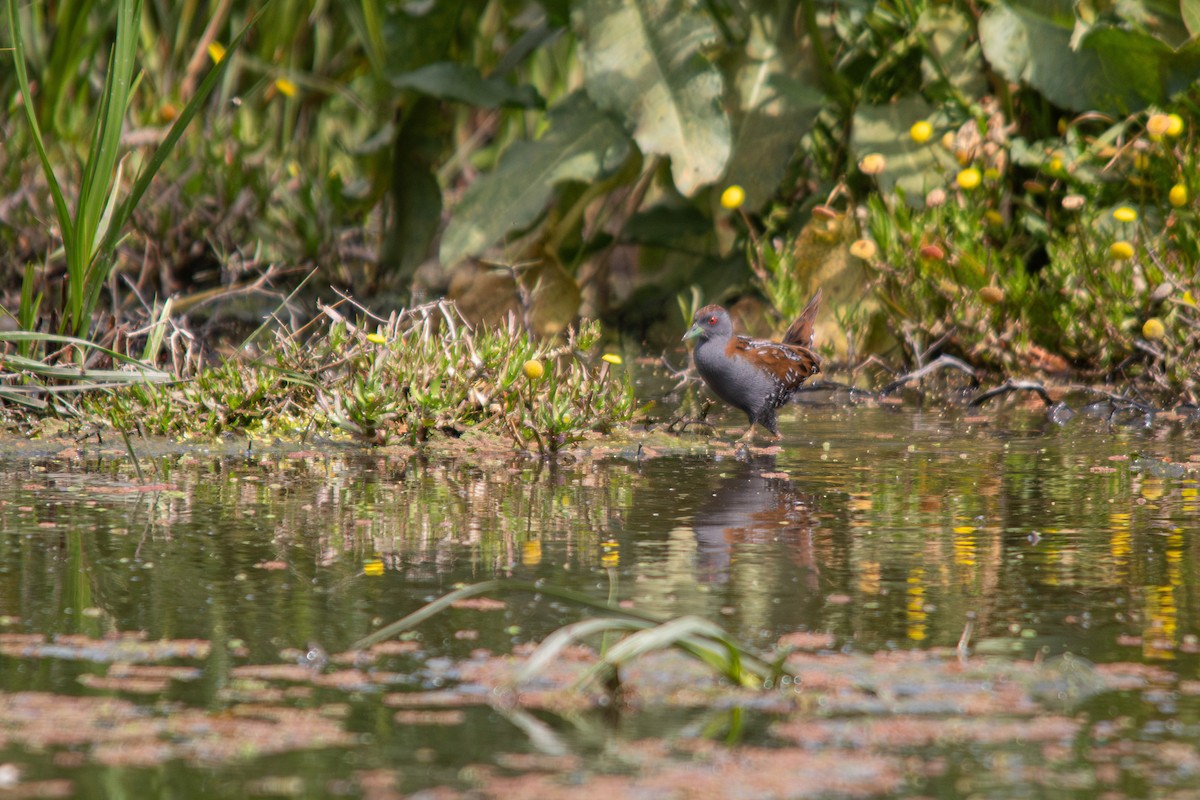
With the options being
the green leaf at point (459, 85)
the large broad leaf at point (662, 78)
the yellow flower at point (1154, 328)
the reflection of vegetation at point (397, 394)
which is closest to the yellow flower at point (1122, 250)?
the yellow flower at point (1154, 328)

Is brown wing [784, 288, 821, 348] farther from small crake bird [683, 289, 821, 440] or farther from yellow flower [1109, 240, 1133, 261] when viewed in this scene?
yellow flower [1109, 240, 1133, 261]

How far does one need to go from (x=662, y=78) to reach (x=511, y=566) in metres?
5.55

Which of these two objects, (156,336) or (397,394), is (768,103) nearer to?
(397,394)

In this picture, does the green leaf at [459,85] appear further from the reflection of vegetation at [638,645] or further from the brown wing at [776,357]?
the reflection of vegetation at [638,645]

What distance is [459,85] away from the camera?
1058 centimetres

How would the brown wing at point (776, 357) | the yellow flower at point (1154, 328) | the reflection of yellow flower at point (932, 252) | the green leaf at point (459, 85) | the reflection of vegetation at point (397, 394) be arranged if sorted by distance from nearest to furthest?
the reflection of vegetation at point (397, 394) → the brown wing at point (776, 357) → the yellow flower at point (1154, 328) → the reflection of yellow flower at point (932, 252) → the green leaf at point (459, 85)

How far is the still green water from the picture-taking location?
3066mm

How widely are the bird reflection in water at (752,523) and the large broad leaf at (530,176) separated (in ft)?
12.1

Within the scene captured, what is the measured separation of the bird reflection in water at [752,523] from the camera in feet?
15.1

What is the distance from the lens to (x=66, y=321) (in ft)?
21.7

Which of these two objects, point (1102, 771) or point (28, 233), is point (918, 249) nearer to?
point (28, 233)

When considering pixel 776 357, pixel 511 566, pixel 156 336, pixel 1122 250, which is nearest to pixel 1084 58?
pixel 1122 250

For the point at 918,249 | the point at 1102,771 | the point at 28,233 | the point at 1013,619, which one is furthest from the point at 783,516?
the point at 28,233

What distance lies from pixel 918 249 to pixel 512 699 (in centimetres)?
605
